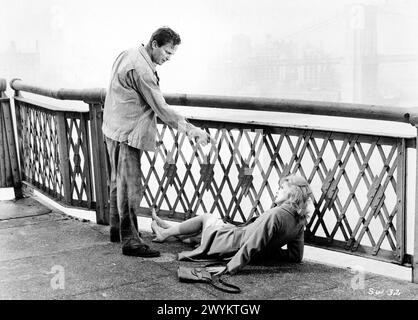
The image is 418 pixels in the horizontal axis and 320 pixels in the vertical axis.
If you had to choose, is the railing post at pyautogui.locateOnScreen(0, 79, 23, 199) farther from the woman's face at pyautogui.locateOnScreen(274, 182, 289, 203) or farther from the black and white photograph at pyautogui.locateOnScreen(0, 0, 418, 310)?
the woman's face at pyautogui.locateOnScreen(274, 182, 289, 203)

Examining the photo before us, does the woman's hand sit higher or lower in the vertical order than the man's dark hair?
lower

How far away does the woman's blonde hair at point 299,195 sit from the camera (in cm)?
368

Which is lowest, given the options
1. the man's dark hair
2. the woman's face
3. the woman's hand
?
the woman's hand

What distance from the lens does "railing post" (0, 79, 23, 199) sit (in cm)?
583

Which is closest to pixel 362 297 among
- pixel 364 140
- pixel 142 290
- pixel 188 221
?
pixel 364 140

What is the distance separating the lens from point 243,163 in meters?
4.27

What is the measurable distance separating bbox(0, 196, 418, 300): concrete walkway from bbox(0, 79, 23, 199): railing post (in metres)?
1.64

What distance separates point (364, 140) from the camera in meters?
3.61

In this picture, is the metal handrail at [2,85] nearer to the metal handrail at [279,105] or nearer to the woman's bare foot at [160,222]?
the metal handrail at [279,105]

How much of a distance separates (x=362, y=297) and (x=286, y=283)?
466 mm

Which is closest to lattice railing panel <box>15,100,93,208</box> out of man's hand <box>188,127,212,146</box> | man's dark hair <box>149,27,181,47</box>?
man's dark hair <box>149,27,181,47</box>

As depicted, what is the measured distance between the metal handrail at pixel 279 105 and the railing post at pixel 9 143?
2.98 ft

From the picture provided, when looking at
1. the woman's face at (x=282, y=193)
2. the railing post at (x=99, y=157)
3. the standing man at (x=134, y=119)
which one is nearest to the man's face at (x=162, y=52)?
the standing man at (x=134, y=119)

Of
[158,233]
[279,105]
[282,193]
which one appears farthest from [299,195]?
[158,233]
